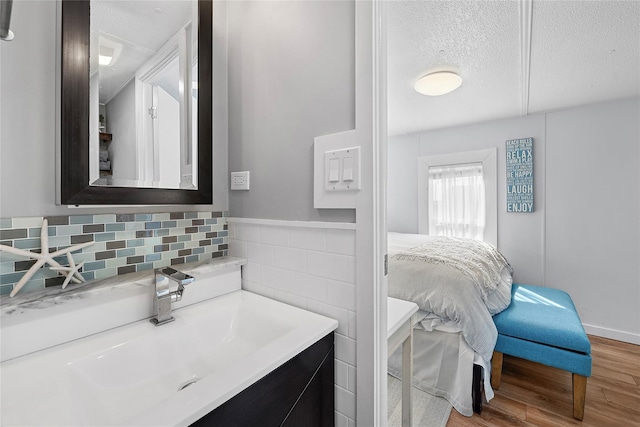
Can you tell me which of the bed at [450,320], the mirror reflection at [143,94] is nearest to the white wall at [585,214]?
the bed at [450,320]

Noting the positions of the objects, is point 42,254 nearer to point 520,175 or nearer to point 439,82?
point 439,82

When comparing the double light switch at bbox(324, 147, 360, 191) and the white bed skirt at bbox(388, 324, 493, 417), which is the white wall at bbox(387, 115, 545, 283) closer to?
the white bed skirt at bbox(388, 324, 493, 417)

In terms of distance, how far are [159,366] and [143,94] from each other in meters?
0.85

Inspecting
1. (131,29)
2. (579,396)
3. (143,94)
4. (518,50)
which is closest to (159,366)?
(143,94)

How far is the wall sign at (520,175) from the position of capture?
A: 3.06m

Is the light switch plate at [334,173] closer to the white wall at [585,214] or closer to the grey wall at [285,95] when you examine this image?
the grey wall at [285,95]

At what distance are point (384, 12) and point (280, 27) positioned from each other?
400 mm

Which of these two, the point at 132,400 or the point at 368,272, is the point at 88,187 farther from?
the point at 368,272

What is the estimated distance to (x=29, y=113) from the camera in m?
0.72

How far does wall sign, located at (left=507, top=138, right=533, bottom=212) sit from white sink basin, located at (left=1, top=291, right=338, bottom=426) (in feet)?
10.7

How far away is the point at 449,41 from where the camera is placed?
176 centimetres

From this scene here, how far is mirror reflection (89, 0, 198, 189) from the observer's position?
0.82 meters

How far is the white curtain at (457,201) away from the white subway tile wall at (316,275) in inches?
127

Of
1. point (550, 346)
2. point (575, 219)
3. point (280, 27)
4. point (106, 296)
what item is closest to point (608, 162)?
point (575, 219)
